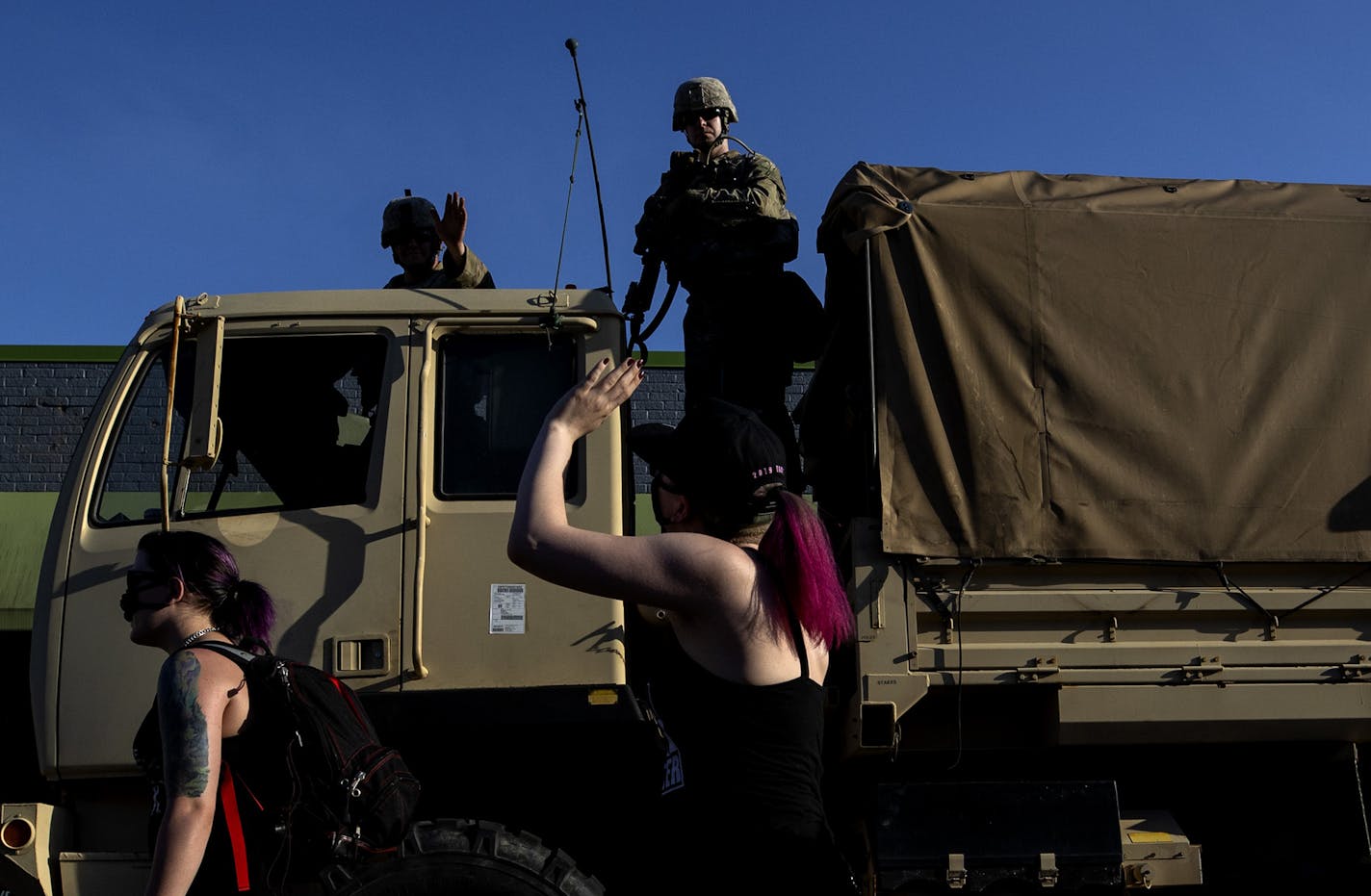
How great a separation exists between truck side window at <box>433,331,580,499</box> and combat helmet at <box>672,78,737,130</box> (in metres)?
1.66

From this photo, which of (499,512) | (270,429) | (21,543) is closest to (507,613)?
(499,512)

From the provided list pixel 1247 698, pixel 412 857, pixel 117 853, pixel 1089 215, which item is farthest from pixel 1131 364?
pixel 117 853

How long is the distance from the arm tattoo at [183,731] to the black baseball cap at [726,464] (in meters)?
1.10

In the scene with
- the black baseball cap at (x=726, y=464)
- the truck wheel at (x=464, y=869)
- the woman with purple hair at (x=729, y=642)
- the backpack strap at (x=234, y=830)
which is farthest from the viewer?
the truck wheel at (x=464, y=869)

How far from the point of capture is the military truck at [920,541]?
169 inches

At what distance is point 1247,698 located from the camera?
171 inches

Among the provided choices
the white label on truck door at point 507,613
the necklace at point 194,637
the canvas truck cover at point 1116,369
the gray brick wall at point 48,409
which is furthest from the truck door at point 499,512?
the gray brick wall at point 48,409

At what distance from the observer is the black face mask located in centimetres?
290

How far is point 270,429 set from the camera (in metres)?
4.71

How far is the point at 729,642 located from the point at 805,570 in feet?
0.62

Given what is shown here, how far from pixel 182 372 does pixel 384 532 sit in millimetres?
1018

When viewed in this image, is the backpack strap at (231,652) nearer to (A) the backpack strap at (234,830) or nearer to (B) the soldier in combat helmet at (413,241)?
(A) the backpack strap at (234,830)

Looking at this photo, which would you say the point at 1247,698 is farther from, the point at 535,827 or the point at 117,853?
the point at 117,853

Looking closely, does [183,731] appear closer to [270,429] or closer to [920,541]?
[270,429]
